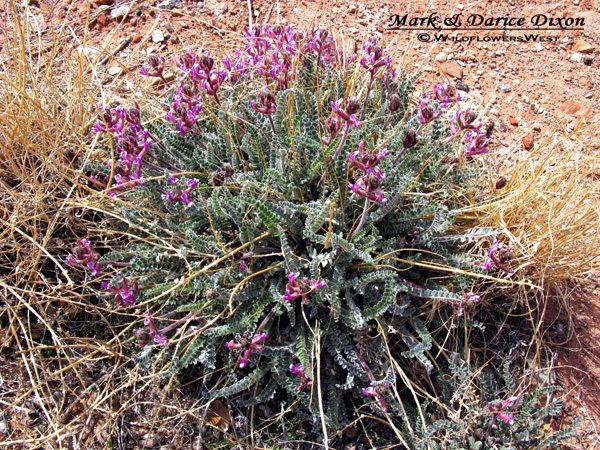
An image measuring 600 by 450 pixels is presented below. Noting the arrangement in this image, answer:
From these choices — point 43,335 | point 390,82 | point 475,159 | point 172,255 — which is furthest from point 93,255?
point 475,159

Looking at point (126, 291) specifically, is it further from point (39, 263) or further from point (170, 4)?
point (170, 4)

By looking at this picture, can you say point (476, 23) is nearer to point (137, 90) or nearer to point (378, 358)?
point (137, 90)

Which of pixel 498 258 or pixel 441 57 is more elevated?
pixel 441 57

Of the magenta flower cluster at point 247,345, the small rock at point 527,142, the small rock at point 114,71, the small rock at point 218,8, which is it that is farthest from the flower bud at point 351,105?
the small rock at point 218,8

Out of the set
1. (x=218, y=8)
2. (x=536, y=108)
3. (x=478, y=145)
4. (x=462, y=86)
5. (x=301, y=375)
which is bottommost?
(x=301, y=375)

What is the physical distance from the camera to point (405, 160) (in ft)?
7.95

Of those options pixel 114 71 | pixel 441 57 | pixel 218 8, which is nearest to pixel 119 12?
pixel 114 71

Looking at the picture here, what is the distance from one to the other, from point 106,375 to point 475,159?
82.5 inches

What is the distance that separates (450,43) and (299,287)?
2418mm

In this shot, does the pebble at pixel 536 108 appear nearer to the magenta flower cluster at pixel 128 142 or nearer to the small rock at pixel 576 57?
the small rock at pixel 576 57

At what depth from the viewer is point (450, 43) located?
11.9 feet

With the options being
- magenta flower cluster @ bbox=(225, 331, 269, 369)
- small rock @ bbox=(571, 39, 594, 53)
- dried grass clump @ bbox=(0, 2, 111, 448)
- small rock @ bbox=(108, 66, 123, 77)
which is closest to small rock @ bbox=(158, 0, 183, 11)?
small rock @ bbox=(108, 66, 123, 77)

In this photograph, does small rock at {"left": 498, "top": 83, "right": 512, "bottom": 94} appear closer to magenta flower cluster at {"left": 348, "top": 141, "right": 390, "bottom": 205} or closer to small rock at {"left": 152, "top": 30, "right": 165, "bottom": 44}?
magenta flower cluster at {"left": 348, "top": 141, "right": 390, "bottom": 205}

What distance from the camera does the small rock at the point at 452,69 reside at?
350 cm
